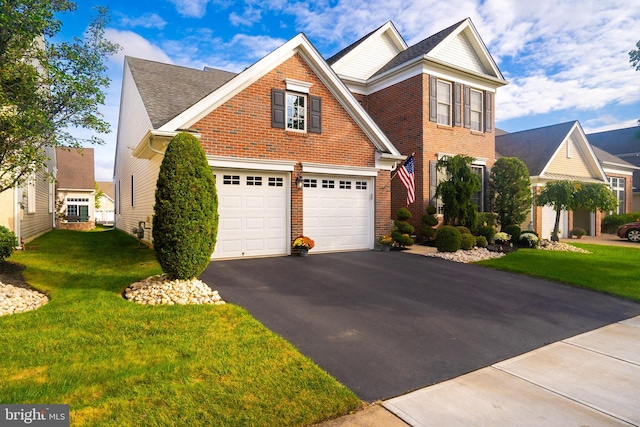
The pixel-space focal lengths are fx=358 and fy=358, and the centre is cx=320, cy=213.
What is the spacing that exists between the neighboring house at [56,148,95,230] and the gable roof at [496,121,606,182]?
103ft

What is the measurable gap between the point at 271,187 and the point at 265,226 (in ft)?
3.80

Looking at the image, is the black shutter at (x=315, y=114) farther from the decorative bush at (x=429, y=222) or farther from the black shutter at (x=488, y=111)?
the black shutter at (x=488, y=111)

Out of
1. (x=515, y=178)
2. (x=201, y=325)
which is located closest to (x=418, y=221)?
(x=515, y=178)

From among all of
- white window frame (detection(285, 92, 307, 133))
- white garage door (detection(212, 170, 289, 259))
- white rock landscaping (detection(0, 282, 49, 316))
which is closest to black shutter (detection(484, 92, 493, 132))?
white window frame (detection(285, 92, 307, 133))

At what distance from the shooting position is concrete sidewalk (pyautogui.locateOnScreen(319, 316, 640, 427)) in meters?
2.99

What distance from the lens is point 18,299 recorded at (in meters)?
5.71

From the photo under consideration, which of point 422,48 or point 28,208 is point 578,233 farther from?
point 28,208

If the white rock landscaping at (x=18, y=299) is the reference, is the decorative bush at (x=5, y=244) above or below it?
above

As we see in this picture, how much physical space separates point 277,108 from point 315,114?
1.27 meters

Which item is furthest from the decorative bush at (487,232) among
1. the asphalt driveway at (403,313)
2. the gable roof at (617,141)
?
the gable roof at (617,141)

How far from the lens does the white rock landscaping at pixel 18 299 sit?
5341mm

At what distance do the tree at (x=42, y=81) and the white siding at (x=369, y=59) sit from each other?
37.6ft

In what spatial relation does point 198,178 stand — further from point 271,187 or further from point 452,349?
point 452,349

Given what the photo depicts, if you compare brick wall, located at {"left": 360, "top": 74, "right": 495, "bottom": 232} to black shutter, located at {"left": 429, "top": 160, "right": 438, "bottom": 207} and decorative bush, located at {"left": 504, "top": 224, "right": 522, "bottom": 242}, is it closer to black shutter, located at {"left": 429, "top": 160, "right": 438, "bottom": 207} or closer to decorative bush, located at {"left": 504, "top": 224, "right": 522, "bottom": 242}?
black shutter, located at {"left": 429, "top": 160, "right": 438, "bottom": 207}
